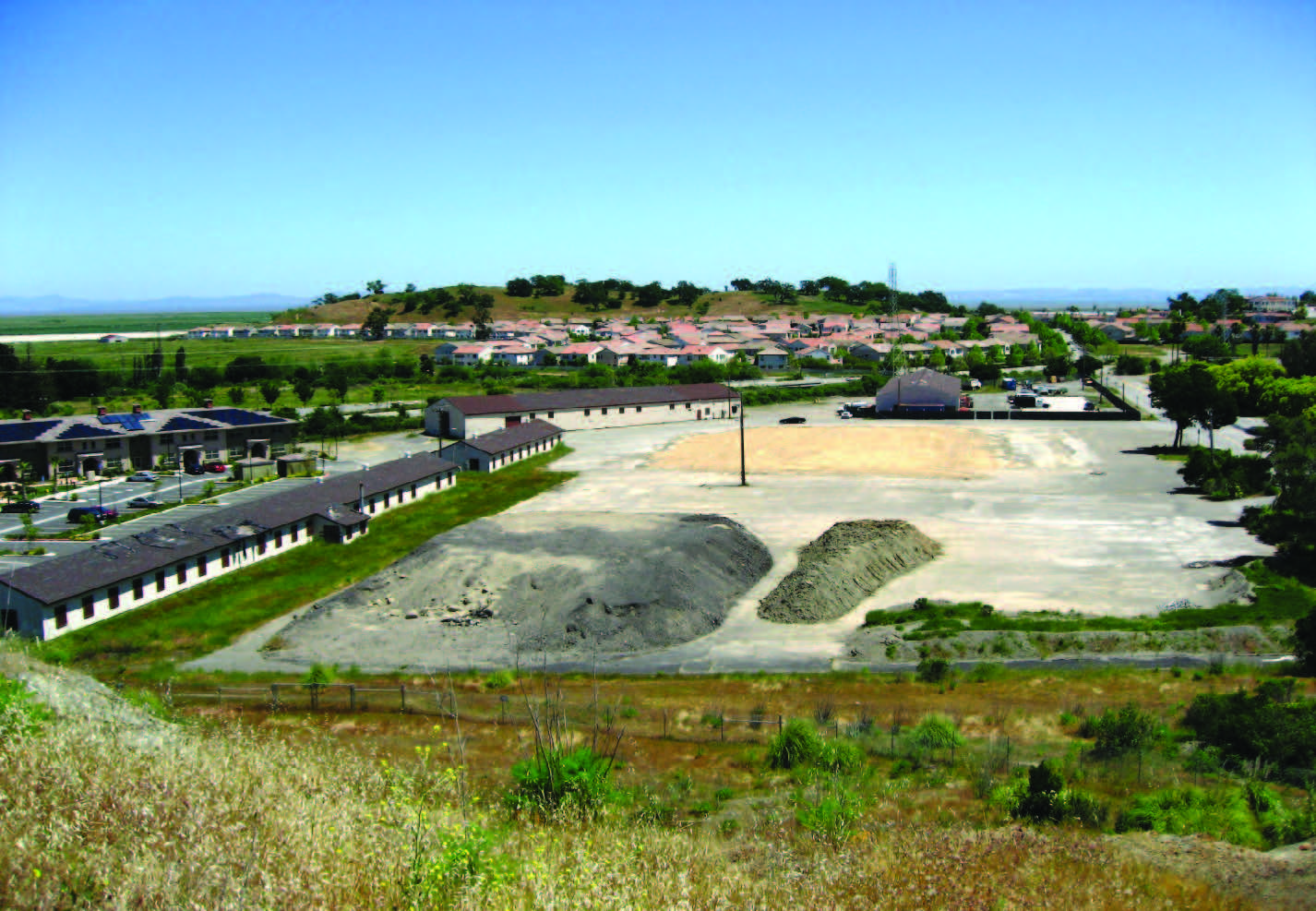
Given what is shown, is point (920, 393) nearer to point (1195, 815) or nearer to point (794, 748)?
point (794, 748)

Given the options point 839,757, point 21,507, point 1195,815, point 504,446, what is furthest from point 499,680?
point 504,446

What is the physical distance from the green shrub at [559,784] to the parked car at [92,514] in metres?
43.7

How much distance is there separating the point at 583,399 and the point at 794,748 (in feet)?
242

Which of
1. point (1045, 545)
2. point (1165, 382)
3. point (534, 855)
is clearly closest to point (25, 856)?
point (534, 855)

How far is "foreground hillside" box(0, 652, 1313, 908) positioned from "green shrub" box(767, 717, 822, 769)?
6341mm

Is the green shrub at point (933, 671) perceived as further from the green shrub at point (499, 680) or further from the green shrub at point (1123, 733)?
the green shrub at point (499, 680)

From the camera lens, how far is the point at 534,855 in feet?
30.7

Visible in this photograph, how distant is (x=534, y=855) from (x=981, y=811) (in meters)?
11.4

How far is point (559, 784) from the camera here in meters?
14.1

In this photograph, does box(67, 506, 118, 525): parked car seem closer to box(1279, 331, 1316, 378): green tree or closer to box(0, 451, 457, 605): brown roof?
box(0, 451, 457, 605): brown roof

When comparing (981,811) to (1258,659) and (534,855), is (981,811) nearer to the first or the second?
(534,855)

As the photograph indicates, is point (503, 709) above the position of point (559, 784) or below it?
below

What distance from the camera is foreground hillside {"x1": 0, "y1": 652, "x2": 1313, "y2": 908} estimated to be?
8.31 metres

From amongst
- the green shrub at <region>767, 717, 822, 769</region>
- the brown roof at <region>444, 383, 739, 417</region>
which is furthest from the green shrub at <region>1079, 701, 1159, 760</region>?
the brown roof at <region>444, 383, 739, 417</region>
